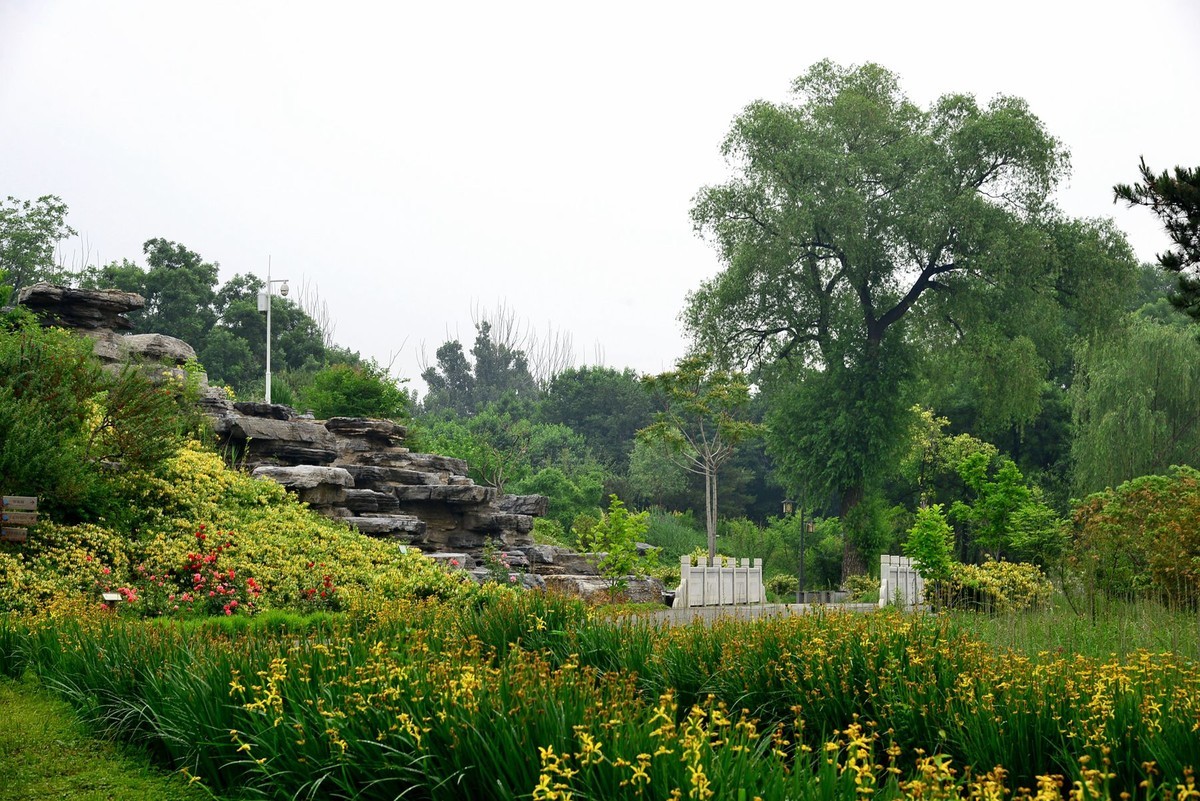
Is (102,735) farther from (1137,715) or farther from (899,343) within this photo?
(899,343)

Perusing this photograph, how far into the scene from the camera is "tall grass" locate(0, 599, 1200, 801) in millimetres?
3957

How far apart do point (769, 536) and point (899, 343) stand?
919 centimetres

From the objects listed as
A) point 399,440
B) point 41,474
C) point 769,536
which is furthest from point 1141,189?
point 769,536

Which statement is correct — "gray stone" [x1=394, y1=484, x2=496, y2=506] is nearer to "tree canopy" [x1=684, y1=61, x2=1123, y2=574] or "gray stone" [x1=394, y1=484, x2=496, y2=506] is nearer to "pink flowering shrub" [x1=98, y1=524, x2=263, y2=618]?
"pink flowering shrub" [x1=98, y1=524, x2=263, y2=618]

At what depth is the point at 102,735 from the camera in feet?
21.5

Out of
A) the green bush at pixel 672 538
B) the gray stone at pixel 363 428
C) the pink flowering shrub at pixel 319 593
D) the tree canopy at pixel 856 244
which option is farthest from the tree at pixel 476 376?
the pink flowering shrub at pixel 319 593

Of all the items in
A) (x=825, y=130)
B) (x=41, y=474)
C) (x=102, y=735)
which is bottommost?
(x=102, y=735)

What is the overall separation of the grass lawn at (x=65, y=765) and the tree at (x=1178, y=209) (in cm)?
938

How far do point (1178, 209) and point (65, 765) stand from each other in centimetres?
1023

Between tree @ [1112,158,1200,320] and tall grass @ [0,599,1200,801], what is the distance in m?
4.73

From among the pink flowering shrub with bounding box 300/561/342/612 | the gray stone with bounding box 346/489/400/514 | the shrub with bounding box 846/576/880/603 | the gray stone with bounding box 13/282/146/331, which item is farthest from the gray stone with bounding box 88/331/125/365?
the shrub with bounding box 846/576/880/603

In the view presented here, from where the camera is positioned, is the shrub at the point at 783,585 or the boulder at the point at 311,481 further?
the shrub at the point at 783,585

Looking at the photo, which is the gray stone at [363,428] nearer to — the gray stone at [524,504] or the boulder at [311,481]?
the boulder at [311,481]

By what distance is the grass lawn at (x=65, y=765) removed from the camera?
546 cm
